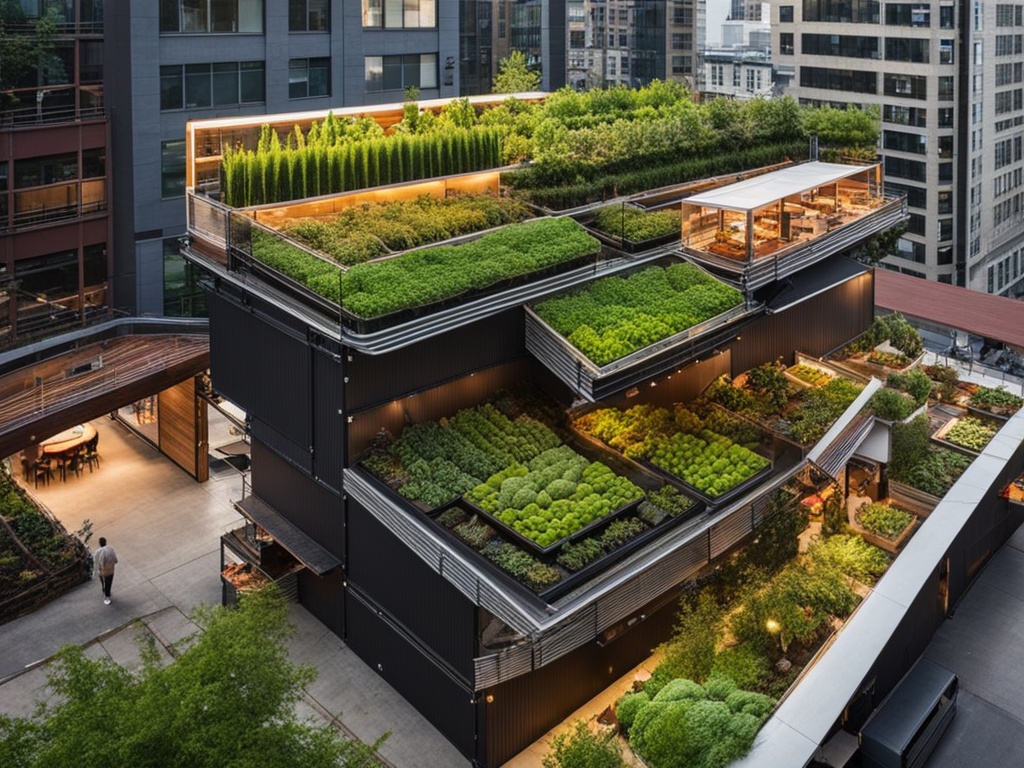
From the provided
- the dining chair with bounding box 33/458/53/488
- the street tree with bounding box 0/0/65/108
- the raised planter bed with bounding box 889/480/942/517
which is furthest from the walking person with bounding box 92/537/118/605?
the raised planter bed with bounding box 889/480/942/517

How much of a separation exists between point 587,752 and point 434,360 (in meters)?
7.89

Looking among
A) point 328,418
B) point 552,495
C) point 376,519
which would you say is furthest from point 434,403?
point 552,495

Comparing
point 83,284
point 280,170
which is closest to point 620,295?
point 280,170

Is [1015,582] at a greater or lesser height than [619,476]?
lesser

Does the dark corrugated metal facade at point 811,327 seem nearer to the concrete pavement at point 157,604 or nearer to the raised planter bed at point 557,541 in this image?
the raised planter bed at point 557,541

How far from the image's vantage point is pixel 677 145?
2806 centimetres

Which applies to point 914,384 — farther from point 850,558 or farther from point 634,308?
point 634,308

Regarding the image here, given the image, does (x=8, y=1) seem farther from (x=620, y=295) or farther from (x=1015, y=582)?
(x=1015, y=582)

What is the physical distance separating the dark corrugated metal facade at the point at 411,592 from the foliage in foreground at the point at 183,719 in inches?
144

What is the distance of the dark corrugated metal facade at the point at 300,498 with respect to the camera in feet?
66.8

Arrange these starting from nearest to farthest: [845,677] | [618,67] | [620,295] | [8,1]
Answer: [845,677]
[620,295]
[8,1]
[618,67]

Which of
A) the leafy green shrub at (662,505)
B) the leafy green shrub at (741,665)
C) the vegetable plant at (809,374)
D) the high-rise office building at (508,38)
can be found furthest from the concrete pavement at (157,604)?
the high-rise office building at (508,38)

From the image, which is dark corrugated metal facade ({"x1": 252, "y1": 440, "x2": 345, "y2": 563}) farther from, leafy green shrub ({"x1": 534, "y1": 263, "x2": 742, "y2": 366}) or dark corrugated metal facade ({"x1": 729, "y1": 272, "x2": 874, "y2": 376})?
dark corrugated metal facade ({"x1": 729, "y1": 272, "x2": 874, "y2": 376})

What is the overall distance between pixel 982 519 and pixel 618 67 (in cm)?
8208
